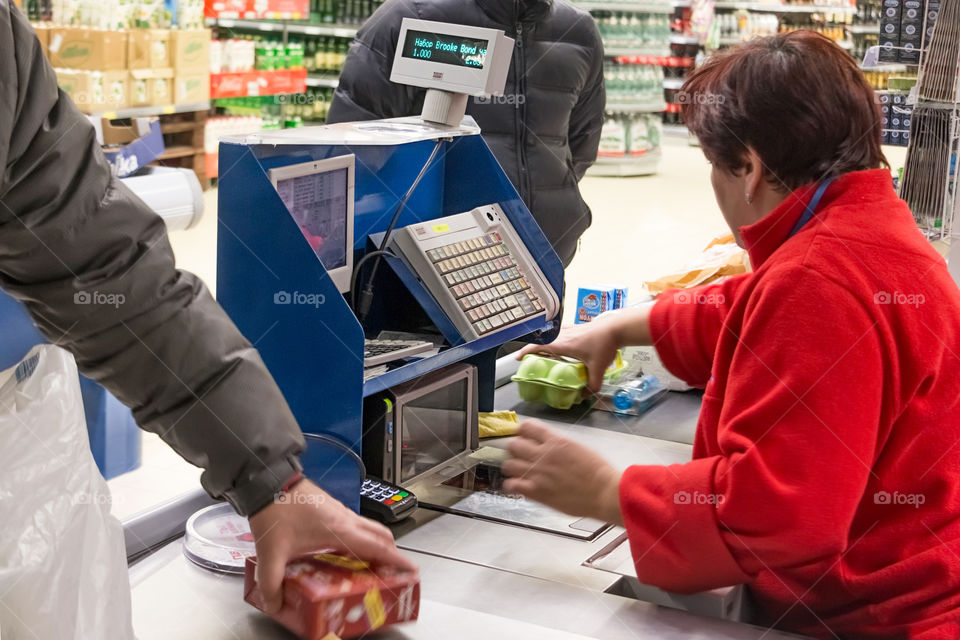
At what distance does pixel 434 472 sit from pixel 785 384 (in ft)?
2.59

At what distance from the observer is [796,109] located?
1.37 metres

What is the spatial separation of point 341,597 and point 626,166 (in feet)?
33.4

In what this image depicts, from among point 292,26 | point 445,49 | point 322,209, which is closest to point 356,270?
point 322,209

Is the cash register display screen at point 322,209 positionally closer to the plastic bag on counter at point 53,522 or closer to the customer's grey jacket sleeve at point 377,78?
the plastic bag on counter at point 53,522

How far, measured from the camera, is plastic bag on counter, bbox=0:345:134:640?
3.85ft

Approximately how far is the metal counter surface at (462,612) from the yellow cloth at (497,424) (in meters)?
0.55

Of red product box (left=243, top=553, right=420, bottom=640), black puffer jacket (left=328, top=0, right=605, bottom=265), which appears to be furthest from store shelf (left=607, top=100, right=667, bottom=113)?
red product box (left=243, top=553, right=420, bottom=640)

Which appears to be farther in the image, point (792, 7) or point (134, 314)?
point (792, 7)

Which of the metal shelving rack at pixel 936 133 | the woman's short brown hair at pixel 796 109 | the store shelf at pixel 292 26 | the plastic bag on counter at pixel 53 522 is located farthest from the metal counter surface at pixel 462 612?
the store shelf at pixel 292 26

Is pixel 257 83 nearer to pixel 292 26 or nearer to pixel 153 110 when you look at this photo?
pixel 292 26

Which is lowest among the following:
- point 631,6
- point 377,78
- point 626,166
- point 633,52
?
point 626,166

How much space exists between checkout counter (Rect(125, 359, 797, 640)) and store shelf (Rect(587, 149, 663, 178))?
9.56 meters

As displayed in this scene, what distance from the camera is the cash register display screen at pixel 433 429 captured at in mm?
1833

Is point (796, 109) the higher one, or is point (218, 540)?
point (796, 109)
